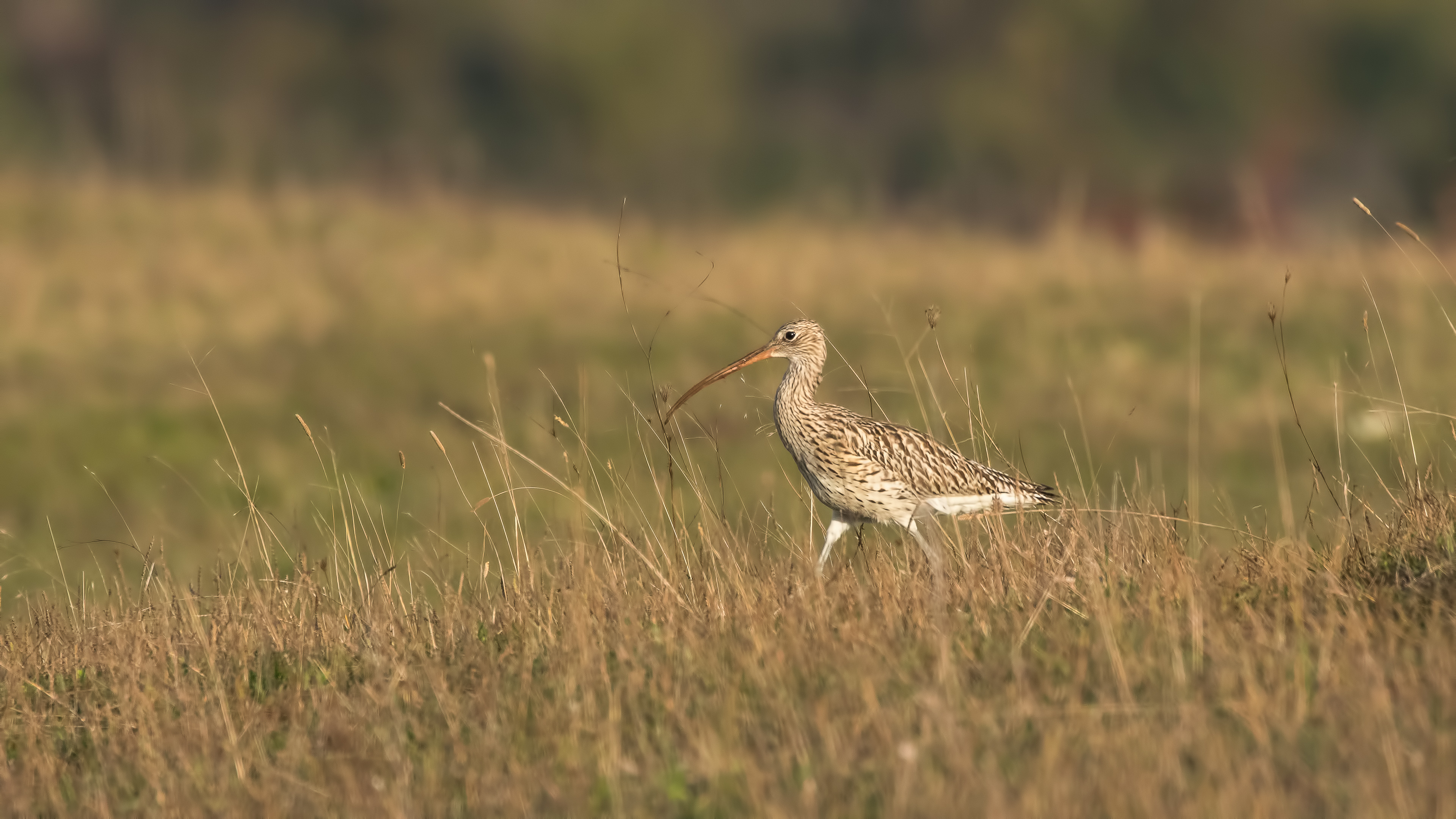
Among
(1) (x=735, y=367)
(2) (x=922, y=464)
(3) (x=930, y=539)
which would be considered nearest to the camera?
(3) (x=930, y=539)

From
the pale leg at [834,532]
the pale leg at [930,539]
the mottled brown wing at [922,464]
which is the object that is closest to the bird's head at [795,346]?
the mottled brown wing at [922,464]

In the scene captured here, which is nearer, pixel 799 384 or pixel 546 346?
pixel 799 384

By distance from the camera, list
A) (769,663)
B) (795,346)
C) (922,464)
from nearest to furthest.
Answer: (769,663), (922,464), (795,346)

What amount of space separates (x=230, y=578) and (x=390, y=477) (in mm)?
10024

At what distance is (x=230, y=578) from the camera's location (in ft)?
18.7

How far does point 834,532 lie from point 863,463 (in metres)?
0.39

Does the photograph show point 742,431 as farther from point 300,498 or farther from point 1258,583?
point 1258,583

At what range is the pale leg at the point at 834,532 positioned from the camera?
6121mm

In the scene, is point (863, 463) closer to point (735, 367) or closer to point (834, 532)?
point (834, 532)

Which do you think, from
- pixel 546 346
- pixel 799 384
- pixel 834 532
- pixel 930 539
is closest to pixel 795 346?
pixel 799 384

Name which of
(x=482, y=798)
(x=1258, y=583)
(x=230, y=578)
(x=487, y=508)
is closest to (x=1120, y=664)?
(x=1258, y=583)

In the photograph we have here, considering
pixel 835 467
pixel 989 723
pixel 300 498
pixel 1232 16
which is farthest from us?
pixel 1232 16

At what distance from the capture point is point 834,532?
7203mm

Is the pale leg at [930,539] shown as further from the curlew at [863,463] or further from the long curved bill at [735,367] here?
the long curved bill at [735,367]
